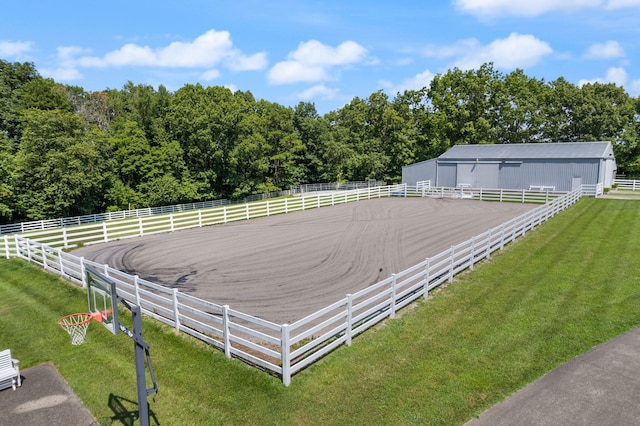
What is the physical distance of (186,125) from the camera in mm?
46438

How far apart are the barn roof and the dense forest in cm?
1278

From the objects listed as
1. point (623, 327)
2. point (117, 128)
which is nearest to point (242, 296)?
point (623, 327)

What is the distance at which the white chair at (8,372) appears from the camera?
705cm

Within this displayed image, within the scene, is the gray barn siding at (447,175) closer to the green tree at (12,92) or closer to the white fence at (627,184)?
the white fence at (627,184)

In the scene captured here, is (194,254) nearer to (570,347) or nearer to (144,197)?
(570,347)

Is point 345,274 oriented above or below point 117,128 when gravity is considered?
below

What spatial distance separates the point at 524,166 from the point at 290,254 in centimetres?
3159

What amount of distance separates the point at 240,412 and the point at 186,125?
4465cm

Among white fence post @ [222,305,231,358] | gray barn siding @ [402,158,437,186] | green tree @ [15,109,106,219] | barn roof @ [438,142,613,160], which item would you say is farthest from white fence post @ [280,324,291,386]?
gray barn siding @ [402,158,437,186]

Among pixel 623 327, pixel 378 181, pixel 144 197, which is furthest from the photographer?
pixel 378 181

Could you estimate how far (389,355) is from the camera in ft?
25.9

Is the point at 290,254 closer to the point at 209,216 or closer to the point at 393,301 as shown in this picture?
the point at 393,301

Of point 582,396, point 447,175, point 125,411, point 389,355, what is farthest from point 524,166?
point 125,411

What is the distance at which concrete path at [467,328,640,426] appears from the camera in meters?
6.04
